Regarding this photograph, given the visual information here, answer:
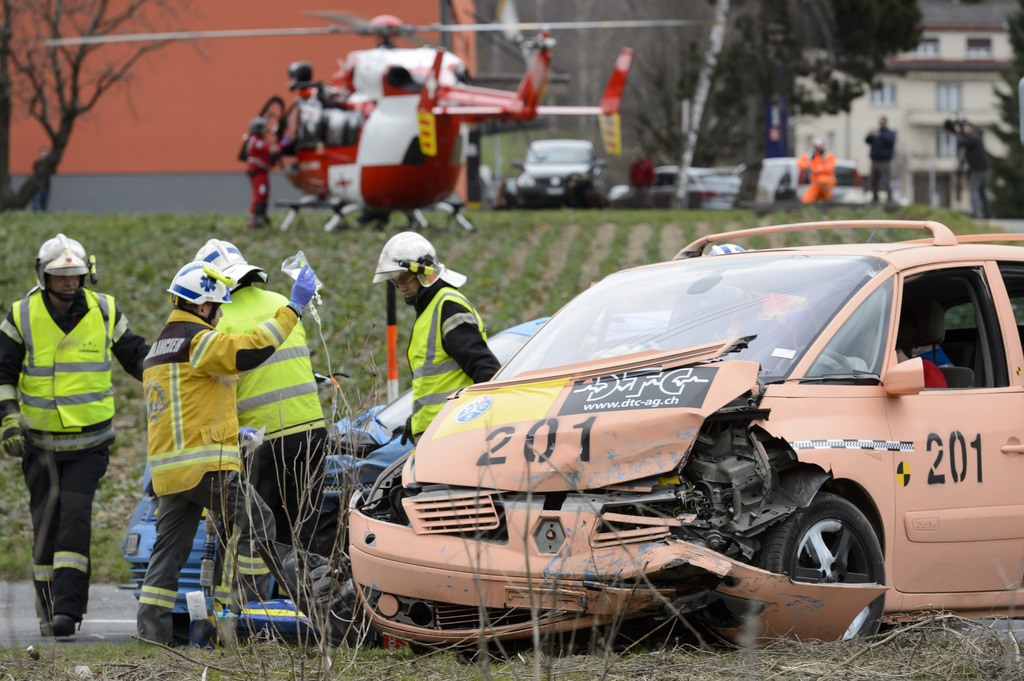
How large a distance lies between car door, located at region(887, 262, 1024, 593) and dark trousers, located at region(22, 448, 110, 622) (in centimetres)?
426

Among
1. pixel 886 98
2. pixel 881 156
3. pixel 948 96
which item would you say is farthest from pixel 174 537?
pixel 948 96

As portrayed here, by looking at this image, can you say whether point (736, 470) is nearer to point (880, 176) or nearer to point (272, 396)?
point (272, 396)

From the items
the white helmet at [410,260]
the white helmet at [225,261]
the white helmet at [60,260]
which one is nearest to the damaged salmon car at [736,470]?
the white helmet at [410,260]

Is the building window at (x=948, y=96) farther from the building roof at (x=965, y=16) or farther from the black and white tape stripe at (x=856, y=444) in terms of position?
the black and white tape stripe at (x=856, y=444)

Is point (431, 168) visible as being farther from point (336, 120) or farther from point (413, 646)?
point (413, 646)

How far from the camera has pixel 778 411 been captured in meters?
4.91

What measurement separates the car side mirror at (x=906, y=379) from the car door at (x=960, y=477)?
12 cm

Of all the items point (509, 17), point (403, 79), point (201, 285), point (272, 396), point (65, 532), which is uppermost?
point (509, 17)

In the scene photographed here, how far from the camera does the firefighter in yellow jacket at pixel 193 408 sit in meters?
6.10

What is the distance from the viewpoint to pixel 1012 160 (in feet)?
191

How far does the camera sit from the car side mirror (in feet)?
16.6

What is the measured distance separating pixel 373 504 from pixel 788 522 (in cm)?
176

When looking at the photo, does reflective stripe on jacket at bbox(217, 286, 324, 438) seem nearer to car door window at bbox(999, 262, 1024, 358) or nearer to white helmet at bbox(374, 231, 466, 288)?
white helmet at bbox(374, 231, 466, 288)

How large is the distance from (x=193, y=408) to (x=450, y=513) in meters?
1.84
